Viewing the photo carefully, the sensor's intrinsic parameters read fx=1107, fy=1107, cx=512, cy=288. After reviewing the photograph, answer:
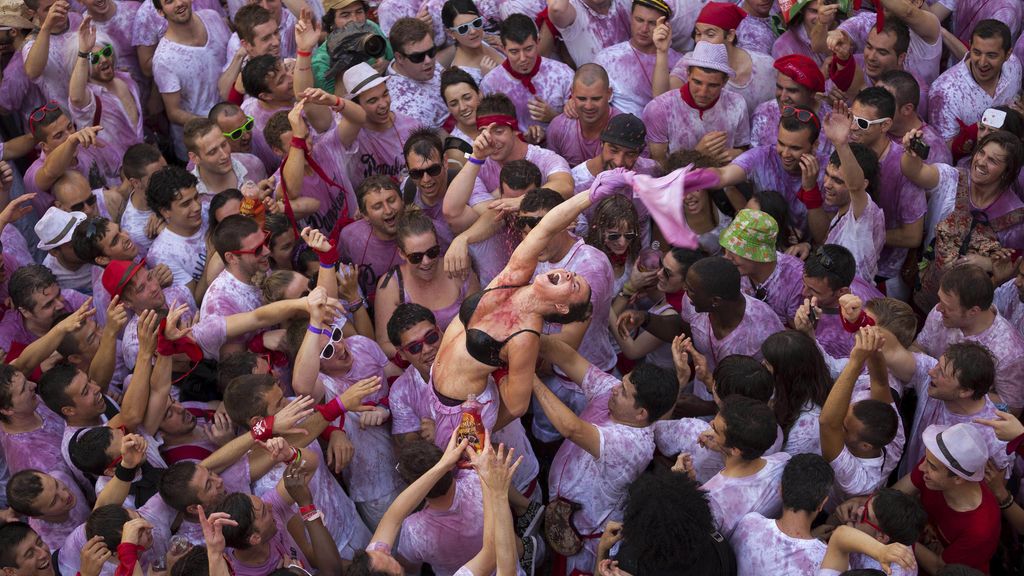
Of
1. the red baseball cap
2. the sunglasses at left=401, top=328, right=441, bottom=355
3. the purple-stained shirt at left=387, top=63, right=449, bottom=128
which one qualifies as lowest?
the purple-stained shirt at left=387, top=63, right=449, bottom=128

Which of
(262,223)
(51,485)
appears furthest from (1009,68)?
(51,485)

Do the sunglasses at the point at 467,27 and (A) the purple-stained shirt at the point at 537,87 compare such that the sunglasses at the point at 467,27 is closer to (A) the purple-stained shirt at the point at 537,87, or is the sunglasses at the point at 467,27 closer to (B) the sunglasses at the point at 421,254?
(A) the purple-stained shirt at the point at 537,87

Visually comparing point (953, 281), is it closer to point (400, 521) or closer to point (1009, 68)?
point (1009, 68)

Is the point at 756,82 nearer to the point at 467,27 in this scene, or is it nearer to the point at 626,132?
the point at 626,132

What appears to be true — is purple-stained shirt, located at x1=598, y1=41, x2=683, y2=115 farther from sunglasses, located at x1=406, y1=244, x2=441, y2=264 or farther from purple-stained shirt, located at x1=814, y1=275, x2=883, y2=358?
purple-stained shirt, located at x1=814, y1=275, x2=883, y2=358

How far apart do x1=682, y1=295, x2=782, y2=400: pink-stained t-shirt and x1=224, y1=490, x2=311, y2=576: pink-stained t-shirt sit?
2.13 meters

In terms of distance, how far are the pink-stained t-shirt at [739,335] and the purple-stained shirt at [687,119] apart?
1.57 metres

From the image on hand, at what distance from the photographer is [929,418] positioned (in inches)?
208

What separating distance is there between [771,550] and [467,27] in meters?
4.19

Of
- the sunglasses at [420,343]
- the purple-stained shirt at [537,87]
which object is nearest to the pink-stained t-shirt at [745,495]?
the sunglasses at [420,343]

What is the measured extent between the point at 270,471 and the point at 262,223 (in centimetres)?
159

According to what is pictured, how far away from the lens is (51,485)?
497cm

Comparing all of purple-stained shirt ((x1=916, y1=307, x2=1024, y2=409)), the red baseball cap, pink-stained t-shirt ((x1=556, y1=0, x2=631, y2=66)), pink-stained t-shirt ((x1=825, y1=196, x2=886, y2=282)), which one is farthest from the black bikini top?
pink-stained t-shirt ((x1=556, y1=0, x2=631, y2=66))

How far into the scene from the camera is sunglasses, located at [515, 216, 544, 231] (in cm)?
557
